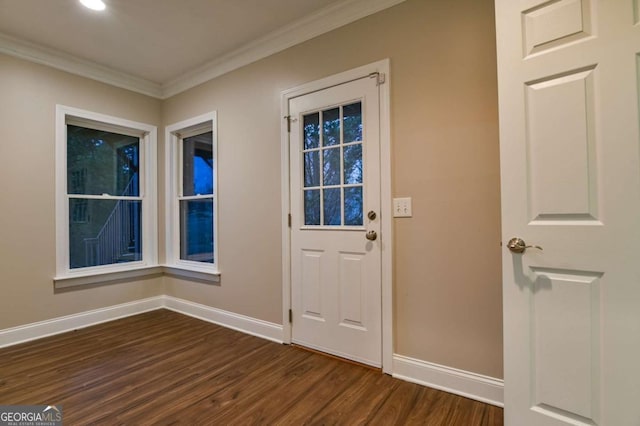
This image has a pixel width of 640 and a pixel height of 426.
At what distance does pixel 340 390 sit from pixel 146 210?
299 cm

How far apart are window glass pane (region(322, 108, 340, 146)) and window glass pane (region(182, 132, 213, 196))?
5.16ft

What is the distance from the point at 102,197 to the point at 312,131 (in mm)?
2435

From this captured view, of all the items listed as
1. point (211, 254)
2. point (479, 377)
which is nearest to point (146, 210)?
point (211, 254)

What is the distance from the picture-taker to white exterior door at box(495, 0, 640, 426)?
3.99 ft

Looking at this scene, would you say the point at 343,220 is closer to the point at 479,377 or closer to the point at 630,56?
the point at 479,377

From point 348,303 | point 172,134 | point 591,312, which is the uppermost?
point 172,134

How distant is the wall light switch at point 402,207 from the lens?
208 cm

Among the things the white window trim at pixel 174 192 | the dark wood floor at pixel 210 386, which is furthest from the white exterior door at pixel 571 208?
the white window trim at pixel 174 192

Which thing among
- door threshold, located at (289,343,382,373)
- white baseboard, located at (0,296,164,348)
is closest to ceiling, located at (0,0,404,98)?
white baseboard, located at (0,296,164,348)

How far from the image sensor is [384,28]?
2.17 meters

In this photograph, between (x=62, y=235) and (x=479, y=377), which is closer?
(x=479, y=377)

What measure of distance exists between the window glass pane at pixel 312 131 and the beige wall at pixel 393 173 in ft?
0.98

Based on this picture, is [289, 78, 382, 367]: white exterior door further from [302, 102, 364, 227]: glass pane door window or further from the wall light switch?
the wall light switch

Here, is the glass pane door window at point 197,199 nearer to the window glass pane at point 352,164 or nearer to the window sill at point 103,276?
the window sill at point 103,276
